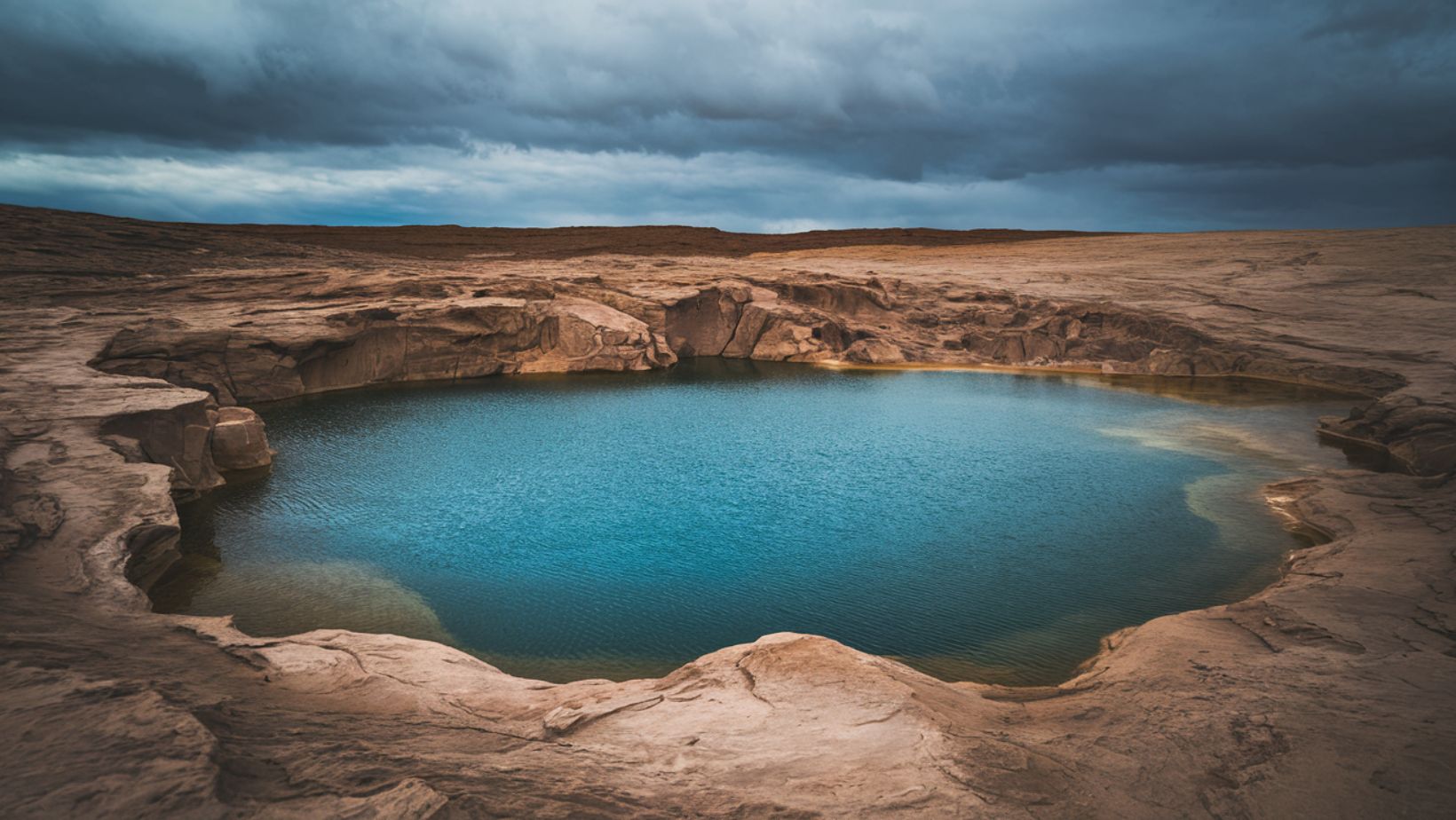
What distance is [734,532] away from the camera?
1567 cm

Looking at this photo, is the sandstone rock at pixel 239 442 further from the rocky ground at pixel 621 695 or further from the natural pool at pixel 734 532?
the natural pool at pixel 734 532

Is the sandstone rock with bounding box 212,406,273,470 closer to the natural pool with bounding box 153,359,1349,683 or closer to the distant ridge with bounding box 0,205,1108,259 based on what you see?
the natural pool with bounding box 153,359,1349,683

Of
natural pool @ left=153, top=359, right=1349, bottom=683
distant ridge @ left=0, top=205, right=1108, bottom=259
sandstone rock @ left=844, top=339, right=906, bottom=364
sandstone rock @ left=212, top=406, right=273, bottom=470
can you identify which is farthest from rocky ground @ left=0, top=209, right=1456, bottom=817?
distant ridge @ left=0, top=205, right=1108, bottom=259

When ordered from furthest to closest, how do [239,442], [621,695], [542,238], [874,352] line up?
[542,238]
[874,352]
[239,442]
[621,695]

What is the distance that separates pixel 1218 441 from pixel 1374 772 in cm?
2065

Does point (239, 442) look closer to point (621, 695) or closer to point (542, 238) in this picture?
point (621, 695)

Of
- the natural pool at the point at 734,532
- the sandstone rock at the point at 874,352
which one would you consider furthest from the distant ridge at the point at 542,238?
the natural pool at the point at 734,532

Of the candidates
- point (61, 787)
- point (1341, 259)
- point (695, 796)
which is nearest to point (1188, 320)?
point (1341, 259)

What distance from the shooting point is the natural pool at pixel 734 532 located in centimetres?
1193

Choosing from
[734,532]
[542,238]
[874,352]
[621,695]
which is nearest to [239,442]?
[734,532]

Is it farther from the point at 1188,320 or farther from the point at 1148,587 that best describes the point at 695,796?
the point at 1188,320

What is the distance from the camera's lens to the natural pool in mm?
11930

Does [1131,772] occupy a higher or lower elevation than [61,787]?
lower

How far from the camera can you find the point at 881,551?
14633mm
